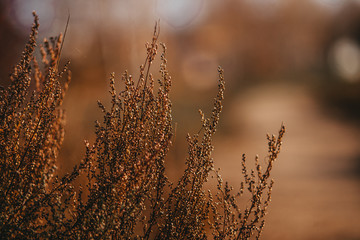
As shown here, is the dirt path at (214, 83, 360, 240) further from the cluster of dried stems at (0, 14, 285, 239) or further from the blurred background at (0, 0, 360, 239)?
the cluster of dried stems at (0, 14, 285, 239)

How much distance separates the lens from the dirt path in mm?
4965

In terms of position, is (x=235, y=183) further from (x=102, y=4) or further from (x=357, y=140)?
(x=357, y=140)

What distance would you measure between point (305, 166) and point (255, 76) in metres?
21.8

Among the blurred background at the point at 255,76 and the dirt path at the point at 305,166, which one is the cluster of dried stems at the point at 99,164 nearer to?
the blurred background at the point at 255,76

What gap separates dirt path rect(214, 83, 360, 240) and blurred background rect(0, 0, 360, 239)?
0.09 ft

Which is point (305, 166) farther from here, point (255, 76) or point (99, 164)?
point (255, 76)

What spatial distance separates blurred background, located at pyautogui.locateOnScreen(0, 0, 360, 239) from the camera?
452 cm

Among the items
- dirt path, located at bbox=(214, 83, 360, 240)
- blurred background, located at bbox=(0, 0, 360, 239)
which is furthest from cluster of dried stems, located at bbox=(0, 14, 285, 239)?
dirt path, located at bbox=(214, 83, 360, 240)

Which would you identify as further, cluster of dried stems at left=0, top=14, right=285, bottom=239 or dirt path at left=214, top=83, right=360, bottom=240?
dirt path at left=214, top=83, right=360, bottom=240

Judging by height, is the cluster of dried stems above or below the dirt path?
below

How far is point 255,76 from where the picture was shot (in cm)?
2925

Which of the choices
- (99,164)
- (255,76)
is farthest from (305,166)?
(255,76)

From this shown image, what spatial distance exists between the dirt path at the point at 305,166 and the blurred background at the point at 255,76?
26mm

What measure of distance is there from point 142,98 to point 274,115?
13528mm
